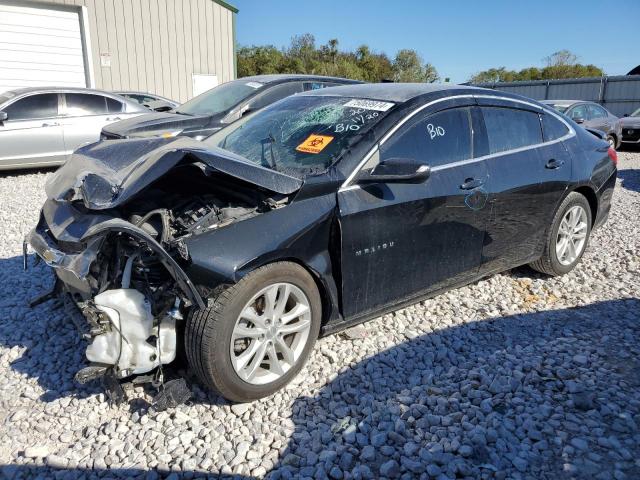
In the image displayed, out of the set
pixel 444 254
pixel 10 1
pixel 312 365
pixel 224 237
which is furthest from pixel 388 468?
pixel 10 1

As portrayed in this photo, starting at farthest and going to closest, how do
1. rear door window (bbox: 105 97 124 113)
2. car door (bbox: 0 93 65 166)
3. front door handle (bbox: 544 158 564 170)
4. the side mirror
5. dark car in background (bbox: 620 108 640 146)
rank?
dark car in background (bbox: 620 108 640 146), rear door window (bbox: 105 97 124 113), car door (bbox: 0 93 65 166), front door handle (bbox: 544 158 564 170), the side mirror

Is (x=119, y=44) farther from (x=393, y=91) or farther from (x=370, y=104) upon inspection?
(x=370, y=104)

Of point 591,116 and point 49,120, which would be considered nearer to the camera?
point 49,120

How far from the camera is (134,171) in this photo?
9.39ft

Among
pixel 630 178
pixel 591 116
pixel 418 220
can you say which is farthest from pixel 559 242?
pixel 591 116

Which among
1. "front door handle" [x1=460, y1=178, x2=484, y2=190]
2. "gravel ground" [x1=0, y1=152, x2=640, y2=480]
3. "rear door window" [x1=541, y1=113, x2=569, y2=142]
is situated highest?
"rear door window" [x1=541, y1=113, x2=569, y2=142]

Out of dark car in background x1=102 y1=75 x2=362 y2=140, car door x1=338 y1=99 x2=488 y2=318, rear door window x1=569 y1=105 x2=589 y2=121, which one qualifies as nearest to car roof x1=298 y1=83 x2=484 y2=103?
car door x1=338 y1=99 x2=488 y2=318

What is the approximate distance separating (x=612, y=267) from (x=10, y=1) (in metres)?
15.8

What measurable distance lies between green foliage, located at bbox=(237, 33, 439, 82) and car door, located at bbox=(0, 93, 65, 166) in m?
32.3

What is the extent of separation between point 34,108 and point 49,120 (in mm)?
292

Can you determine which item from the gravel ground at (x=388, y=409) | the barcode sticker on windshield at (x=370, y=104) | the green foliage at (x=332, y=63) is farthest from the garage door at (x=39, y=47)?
the green foliage at (x=332, y=63)

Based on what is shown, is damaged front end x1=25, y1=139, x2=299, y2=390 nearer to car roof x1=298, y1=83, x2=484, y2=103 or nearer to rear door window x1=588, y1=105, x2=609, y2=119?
car roof x1=298, y1=83, x2=484, y2=103

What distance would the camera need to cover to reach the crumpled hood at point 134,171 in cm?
268

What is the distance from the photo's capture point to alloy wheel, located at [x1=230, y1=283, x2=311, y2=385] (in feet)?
9.04
